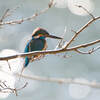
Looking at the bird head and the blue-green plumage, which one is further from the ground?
the bird head

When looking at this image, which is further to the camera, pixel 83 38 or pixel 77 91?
pixel 77 91

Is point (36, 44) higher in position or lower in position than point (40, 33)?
lower

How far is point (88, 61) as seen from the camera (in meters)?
6.31

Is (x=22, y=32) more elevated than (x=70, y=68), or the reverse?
(x=22, y=32)

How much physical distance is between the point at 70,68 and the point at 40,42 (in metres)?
3.28

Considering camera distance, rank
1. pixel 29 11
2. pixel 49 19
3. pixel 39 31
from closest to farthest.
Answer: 1. pixel 39 31
2. pixel 29 11
3. pixel 49 19

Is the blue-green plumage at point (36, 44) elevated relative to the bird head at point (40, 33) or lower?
lower

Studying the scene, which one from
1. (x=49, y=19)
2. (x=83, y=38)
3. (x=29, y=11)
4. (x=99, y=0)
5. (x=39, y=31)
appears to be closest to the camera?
(x=39, y=31)

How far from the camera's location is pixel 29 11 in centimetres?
596

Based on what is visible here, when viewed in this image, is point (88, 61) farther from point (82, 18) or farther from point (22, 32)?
point (22, 32)

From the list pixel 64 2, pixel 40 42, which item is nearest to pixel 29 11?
pixel 64 2

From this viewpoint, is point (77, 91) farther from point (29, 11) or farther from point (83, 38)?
point (29, 11)

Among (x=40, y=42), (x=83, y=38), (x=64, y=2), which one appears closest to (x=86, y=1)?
(x=64, y=2)

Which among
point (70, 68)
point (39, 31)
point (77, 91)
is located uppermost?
point (39, 31)
